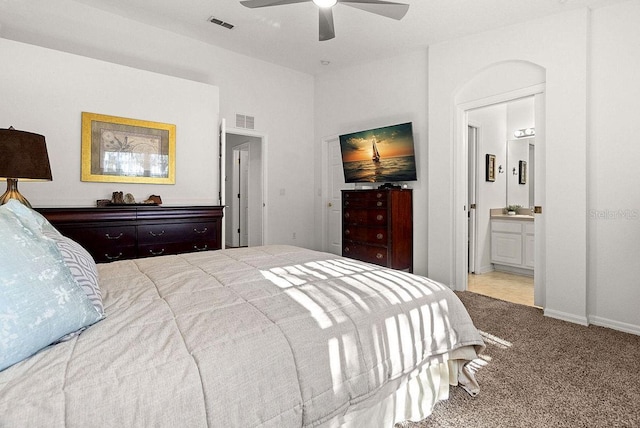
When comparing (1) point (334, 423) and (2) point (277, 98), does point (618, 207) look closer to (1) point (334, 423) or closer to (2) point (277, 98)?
(1) point (334, 423)

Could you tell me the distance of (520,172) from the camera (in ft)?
17.9

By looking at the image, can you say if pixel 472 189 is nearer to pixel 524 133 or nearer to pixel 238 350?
pixel 524 133

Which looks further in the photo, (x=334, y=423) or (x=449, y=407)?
(x=449, y=407)

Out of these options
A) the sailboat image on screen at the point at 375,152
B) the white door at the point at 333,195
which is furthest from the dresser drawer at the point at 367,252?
the sailboat image on screen at the point at 375,152

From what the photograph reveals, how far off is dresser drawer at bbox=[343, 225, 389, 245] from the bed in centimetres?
232

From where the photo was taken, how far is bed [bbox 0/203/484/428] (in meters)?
0.76

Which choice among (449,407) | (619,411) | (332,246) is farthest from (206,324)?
(332,246)

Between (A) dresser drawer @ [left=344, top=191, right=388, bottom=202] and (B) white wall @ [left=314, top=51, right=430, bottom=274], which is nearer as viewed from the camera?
(A) dresser drawer @ [left=344, top=191, right=388, bottom=202]

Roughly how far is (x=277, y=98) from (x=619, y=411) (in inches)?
201

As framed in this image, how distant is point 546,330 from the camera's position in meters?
2.74

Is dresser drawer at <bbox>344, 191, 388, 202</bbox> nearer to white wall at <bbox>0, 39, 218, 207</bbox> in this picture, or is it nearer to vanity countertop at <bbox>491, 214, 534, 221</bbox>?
white wall at <bbox>0, 39, 218, 207</bbox>

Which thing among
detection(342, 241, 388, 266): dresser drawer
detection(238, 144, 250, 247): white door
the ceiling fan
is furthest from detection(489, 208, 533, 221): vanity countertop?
detection(238, 144, 250, 247): white door

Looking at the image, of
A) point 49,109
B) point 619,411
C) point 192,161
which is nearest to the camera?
point 619,411

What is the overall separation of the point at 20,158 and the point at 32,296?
1945 millimetres
